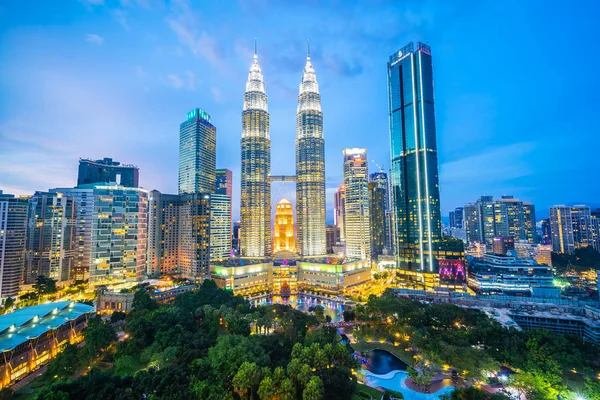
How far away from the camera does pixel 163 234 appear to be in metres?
104

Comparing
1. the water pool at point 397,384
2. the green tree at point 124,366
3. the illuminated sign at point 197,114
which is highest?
the illuminated sign at point 197,114

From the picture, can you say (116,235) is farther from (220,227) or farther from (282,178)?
(282,178)

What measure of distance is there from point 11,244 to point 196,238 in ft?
147

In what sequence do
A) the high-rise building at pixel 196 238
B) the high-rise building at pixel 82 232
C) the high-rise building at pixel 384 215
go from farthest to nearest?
the high-rise building at pixel 384 215 < the high-rise building at pixel 196 238 < the high-rise building at pixel 82 232

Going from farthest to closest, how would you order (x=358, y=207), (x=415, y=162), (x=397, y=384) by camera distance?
(x=358, y=207) < (x=415, y=162) < (x=397, y=384)

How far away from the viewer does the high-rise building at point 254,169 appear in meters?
117

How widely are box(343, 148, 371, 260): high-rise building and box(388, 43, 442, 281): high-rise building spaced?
83.5ft

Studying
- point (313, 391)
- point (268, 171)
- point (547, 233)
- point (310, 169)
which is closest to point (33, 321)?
point (313, 391)

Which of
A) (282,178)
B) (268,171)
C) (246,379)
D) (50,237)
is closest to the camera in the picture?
(246,379)

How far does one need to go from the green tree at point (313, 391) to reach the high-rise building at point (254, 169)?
92.4m

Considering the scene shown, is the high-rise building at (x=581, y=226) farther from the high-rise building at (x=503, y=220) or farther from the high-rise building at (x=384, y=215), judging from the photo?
the high-rise building at (x=384, y=215)

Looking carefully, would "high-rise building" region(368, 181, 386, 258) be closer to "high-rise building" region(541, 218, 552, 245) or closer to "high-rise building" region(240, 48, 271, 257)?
"high-rise building" region(240, 48, 271, 257)

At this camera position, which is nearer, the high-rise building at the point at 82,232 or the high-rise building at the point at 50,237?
the high-rise building at the point at 50,237

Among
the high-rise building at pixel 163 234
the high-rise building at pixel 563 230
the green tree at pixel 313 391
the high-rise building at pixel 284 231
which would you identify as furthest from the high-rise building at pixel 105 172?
the high-rise building at pixel 563 230
